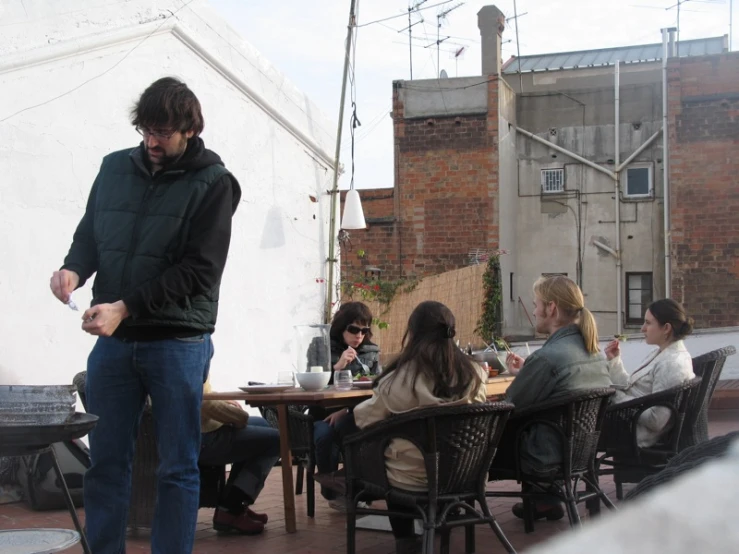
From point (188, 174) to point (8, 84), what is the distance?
2.84 meters

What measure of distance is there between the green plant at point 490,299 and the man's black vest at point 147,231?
1386 cm

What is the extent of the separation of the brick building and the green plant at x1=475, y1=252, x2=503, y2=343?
243 cm

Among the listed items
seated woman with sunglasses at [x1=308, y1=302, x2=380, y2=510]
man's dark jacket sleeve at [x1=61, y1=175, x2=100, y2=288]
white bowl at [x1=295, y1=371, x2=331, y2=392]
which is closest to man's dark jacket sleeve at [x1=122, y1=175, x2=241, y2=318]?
man's dark jacket sleeve at [x1=61, y1=175, x2=100, y2=288]

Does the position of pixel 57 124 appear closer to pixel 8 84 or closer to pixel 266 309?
pixel 8 84

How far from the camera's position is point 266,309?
25.9ft

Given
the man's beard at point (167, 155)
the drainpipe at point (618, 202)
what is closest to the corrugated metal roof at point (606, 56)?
the drainpipe at point (618, 202)

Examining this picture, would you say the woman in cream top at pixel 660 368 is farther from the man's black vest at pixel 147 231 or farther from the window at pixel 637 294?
the window at pixel 637 294

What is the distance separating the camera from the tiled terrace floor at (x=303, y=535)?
4.54m

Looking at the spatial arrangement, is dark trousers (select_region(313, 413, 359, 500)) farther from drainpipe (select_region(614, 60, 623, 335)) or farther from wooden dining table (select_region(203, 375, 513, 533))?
drainpipe (select_region(614, 60, 623, 335))

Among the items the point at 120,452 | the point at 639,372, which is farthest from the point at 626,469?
the point at 120,452

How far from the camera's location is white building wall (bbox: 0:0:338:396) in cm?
552

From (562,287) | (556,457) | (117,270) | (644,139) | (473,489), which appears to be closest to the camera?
(117,270)

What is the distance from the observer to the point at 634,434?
4.61 m

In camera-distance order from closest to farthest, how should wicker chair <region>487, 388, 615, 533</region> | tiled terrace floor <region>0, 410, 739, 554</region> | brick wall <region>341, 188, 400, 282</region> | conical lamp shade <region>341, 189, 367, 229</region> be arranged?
wicker chair <region>487, 388, 615, 533</region>, tiled terrace floor <region>0, 410, 739, 554</region>, conical lamp shade <region>341, 189, 367, 229</region>, brick wall <region>341, 188, 400, 282</region>
